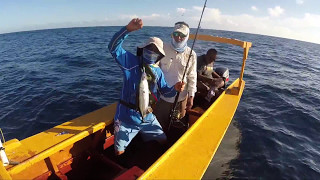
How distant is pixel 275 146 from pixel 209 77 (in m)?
2.86

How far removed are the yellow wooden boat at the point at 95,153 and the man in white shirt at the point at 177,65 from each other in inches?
30.2

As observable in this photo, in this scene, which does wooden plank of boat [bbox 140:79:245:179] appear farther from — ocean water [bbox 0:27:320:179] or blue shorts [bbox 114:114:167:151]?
ocean water [bbox 0:27:320:179]

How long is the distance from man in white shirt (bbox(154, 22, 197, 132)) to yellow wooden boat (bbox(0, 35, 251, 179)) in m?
0.77

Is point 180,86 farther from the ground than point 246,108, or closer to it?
farther from the ground

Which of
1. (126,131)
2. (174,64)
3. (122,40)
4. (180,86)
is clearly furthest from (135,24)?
(126,131)

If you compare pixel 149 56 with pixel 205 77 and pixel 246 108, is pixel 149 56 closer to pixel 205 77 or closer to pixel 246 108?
pixel 205 77

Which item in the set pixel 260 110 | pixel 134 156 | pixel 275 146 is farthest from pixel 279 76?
pixel 134 156

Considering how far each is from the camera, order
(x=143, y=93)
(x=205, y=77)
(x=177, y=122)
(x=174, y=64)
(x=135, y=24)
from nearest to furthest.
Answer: (x=135, y=24)
(x=143, y=93)
(x=174, y=64)
(x=177, y=122)
(x=205, y=77)

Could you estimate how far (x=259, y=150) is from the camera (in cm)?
583

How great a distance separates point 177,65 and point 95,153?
Result: 2325mm

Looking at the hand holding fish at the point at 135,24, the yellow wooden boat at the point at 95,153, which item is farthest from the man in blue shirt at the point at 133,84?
the yellow wooden boat at the point at 95,153

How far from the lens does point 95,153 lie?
3812mm

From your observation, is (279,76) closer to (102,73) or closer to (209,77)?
(209,77)

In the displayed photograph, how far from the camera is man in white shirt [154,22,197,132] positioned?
3.88 metres
